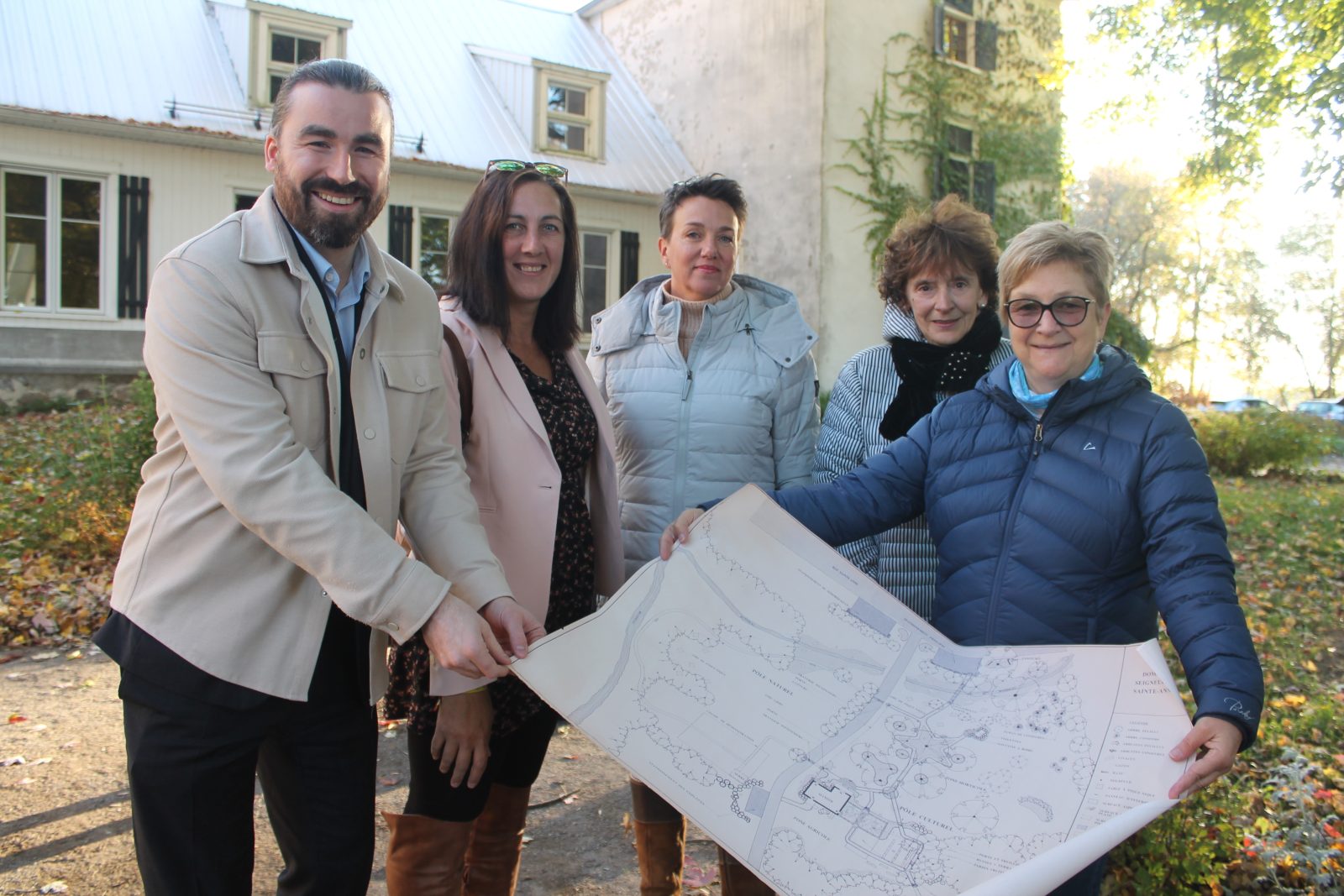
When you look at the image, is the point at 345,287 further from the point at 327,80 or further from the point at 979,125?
the point at 979,125

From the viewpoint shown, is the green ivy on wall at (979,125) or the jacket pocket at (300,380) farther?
the green ivy on wall at (979,125)

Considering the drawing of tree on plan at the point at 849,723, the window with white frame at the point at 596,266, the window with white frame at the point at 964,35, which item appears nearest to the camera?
the drawing of tree on plan at the point at 849,723

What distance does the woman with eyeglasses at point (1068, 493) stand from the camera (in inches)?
78.3

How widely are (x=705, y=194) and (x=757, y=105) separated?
1395cm

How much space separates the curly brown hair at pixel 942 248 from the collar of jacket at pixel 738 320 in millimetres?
328

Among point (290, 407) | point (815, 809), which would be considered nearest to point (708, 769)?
point (815, 809)

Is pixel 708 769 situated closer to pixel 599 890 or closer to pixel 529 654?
pixel 529 654

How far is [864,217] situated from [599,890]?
45.5 ft

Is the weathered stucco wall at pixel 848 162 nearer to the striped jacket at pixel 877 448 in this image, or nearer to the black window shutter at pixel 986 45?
the black window shutter at pixel 986 45

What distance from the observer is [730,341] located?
3189 mm

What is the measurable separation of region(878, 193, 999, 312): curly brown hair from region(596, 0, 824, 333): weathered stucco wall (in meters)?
12.5

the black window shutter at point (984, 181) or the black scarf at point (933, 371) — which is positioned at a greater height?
the black window shutter at point (984, 181)

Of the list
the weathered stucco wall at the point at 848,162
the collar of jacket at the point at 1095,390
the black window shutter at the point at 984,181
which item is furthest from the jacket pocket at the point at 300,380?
the black window shutter at the point at 984,181

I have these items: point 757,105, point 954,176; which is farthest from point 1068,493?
point 954,176
